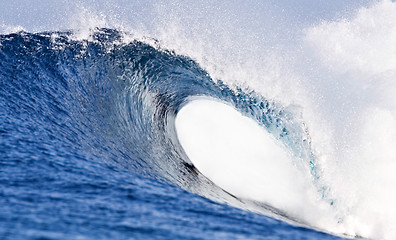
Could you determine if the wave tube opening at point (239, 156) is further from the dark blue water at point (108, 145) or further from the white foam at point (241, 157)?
the dark blue water at point (108, 145)

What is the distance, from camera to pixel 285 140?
9.30 meters

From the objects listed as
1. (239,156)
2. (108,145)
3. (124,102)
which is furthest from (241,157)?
(108,145)

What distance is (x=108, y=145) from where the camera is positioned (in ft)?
19.6

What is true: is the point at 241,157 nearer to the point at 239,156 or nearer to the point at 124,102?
the point at 239,156

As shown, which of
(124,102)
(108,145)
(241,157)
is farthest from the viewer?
(241,157)

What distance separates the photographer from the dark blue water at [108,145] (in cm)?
314

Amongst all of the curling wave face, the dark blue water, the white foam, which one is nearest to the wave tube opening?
the white foam

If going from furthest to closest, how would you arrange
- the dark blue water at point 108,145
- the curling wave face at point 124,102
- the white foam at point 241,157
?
1. the white foam at point 241,157
2. the curling wave face at point 124,102
3. the dark blue water at point 108,145

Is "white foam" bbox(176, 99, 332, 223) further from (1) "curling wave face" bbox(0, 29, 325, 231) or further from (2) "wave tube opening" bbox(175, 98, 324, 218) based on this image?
(1) "curling wave face" bbox(0, 29, 325, 231)

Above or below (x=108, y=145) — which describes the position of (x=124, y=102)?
above

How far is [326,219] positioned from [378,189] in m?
1.55

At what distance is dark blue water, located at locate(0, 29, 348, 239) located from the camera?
10.3 feet

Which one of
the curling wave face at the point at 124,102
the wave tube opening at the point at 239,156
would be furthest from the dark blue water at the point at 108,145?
the wave tube opening at the point at 239,156

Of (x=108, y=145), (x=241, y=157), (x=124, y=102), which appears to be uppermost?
(x=241, y=157)
